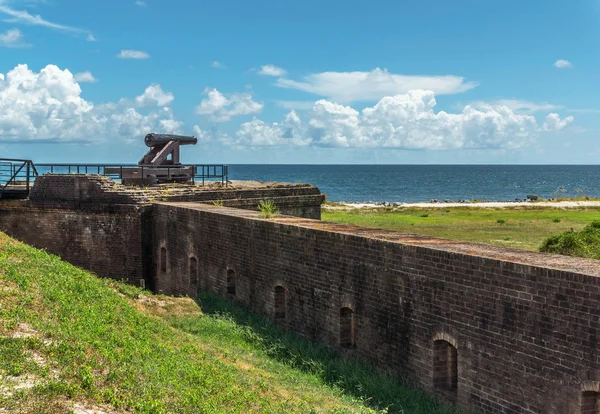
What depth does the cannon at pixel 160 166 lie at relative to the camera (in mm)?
22797

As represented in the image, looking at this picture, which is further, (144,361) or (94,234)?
(94,234)

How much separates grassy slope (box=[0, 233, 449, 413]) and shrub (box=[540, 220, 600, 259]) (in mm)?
9822

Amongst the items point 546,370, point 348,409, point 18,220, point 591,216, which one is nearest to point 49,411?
point 348,409

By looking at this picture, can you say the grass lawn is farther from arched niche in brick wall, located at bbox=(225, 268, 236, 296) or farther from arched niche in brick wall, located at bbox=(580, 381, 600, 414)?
arched niche in brick wall, located at bbox=(580, 381, 600, 414)

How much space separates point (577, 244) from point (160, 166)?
555 inches

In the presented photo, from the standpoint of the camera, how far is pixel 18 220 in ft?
68.6

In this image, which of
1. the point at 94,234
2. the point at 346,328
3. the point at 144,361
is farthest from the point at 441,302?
the point at 94,234

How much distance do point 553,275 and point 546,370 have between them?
49.1 inches

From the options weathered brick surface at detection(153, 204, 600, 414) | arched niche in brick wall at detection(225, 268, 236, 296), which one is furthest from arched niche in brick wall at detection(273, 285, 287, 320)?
arched niche in brick wall at detection(225, 268, 236, 296)

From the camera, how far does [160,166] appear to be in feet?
74.6

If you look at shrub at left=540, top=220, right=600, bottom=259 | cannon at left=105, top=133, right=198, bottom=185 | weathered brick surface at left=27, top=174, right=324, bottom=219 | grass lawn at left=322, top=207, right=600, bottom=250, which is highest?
cannon at left=105, top=133, right=198, bottom=185

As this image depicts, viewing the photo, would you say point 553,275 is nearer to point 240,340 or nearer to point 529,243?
point 240,340

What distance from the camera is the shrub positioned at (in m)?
18.1

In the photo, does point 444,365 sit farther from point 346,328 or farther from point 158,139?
point 158,139
